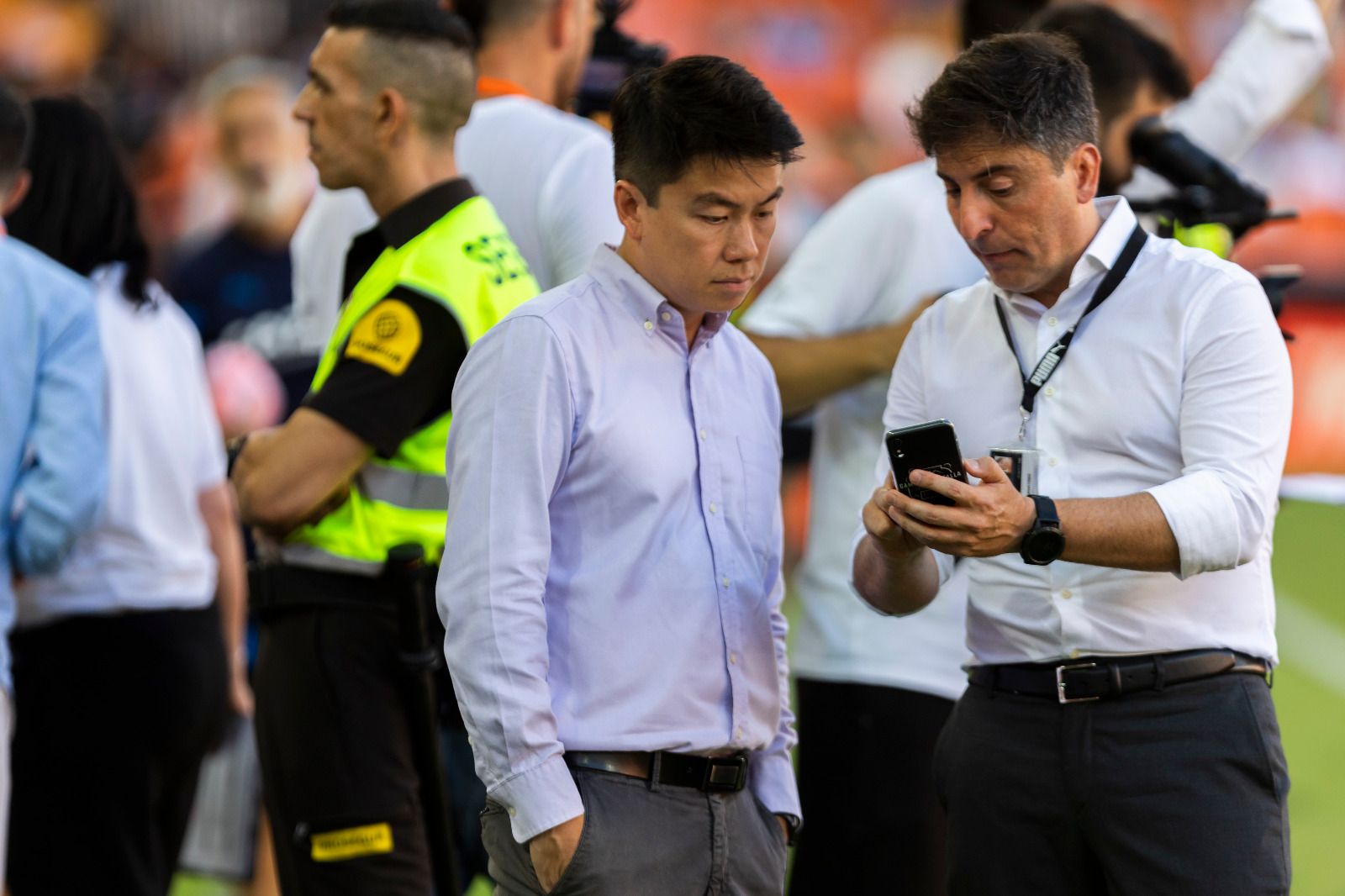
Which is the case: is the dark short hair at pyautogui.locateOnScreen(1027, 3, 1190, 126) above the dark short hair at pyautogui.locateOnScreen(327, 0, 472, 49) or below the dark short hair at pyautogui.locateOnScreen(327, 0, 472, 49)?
above

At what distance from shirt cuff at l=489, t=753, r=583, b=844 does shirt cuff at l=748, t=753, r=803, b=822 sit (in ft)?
1.35

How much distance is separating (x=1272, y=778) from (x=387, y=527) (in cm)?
151

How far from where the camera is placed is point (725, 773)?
2.30 metres

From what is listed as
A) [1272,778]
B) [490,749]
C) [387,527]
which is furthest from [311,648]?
[1272,778]

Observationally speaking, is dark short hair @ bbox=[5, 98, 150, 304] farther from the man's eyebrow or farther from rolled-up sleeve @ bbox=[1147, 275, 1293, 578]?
rolled-up sleeve @ bbox=[1147, 275, 1293, 578]

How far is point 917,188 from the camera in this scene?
135 inches

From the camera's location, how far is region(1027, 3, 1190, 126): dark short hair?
3.44 metres

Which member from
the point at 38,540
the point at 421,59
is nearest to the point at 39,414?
the point at 38,540

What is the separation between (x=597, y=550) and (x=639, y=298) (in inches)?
14.4


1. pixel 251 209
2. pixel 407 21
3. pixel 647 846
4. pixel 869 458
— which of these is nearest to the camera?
pixel 647 846

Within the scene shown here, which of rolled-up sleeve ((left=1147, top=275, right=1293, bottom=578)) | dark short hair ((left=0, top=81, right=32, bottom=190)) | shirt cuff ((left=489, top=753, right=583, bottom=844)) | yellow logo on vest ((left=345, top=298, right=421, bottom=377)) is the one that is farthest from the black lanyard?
dark short hair ((left=0, top=81, right=32, bottom=190))

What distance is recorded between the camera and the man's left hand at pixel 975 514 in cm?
208

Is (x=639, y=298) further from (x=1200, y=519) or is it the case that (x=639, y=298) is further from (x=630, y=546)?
(x=1200, y=519)

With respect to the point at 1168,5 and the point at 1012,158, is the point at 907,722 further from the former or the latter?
the point at 1168,5
